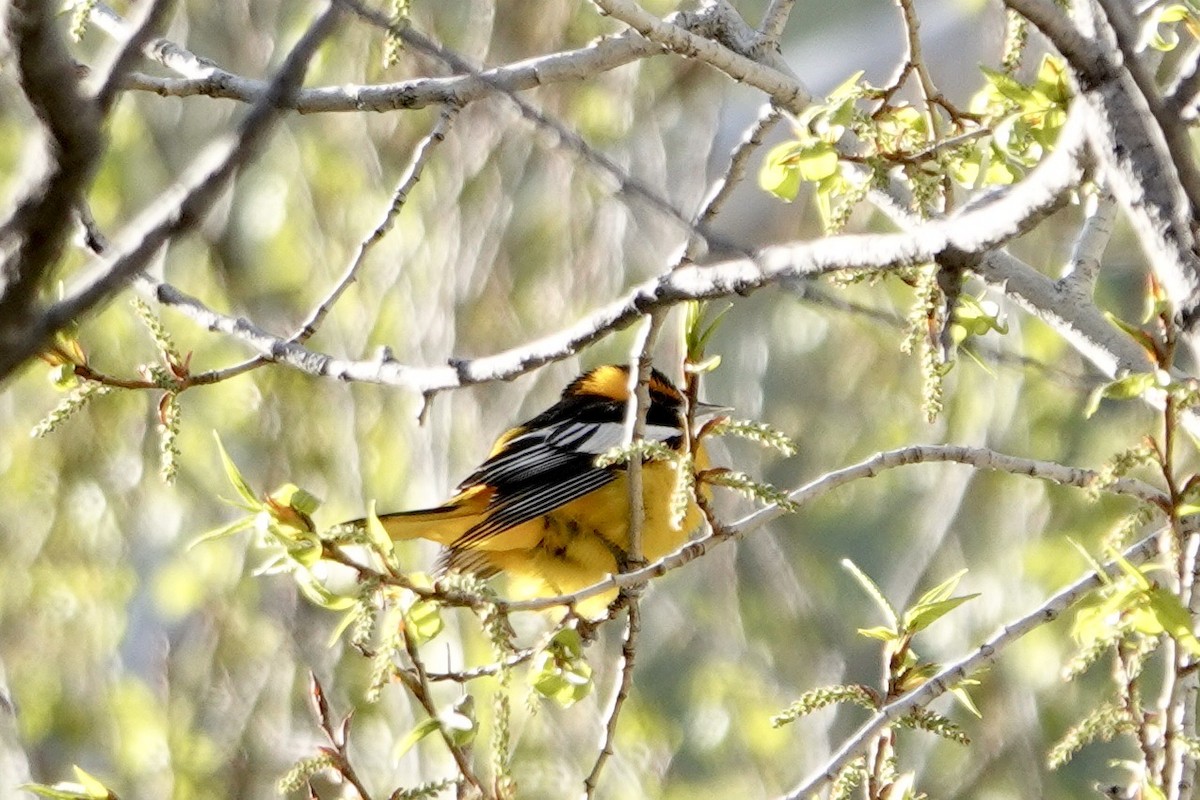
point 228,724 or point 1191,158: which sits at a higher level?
point 228,724

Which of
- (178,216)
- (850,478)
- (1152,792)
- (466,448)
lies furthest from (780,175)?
(466,448)

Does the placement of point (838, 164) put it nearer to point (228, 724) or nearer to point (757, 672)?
point (757, 672)

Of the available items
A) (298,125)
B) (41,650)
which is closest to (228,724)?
(41,650)

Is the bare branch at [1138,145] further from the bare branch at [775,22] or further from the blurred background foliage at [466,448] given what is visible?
the blurred background foliage at [466,448]

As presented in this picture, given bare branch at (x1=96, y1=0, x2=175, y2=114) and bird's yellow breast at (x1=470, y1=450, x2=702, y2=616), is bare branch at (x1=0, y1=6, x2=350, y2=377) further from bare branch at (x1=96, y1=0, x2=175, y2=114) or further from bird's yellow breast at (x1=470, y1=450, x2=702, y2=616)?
bird's yellow breast at (x1=470, y1=450, x2=702, y2=616)

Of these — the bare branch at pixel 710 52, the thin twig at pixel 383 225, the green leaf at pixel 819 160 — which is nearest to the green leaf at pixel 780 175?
the green leaf at pixel 819 160

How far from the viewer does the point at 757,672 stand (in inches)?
254

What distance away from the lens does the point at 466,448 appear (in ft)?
20.9

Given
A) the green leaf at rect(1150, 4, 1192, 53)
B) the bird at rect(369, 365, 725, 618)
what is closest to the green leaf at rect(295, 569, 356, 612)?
the green leaf at rect(1150, 4, 1192, 53)

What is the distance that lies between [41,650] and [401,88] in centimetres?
591

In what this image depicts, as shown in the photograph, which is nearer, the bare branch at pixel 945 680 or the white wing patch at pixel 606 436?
the bare branch at pixel 945 680

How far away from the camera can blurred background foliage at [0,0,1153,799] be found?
640 cm

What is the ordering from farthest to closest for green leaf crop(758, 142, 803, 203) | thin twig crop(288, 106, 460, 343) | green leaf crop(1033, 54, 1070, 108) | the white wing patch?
1. the white wing patch
2. thin twig crop(288, 106, 460, 343)
3. green leaf crop(758, 142, 803, 203)
4. green leaf crop(1033, 54, 1070, 108)

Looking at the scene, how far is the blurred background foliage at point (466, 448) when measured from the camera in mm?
6402
